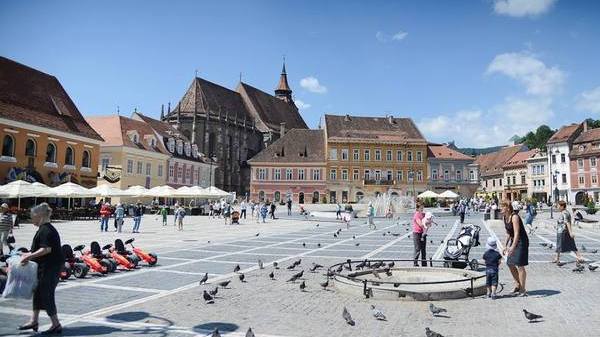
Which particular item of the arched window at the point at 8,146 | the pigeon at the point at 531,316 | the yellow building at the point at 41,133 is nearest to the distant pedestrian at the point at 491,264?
the pigeon at the point at 531,316

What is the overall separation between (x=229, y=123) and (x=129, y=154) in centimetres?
3342

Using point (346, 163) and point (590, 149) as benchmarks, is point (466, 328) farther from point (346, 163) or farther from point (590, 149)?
point (590, 149)

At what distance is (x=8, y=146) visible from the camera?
106 ft

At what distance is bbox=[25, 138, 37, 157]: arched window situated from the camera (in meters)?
33.8

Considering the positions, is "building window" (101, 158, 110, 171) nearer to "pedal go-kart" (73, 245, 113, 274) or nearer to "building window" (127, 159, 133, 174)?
"building window" (127, 159, 133, 174)

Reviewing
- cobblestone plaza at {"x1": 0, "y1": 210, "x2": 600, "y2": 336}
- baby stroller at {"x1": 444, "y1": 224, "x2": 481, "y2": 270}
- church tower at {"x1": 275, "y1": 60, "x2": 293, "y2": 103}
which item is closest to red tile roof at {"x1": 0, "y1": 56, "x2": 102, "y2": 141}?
cobblestone plaza at {"x1": 0, "y1": 210, "x2": 600, "y2": 336}

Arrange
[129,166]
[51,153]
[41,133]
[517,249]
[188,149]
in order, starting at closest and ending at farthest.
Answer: [517,249] < [41,133] < [51,153] < [129,166] < [188,149]

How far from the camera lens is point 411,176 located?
68.5 meters

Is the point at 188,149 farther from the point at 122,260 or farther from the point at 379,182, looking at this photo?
the point at 122,260

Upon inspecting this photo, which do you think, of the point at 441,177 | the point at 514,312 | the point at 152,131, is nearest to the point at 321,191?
the point at 441,177

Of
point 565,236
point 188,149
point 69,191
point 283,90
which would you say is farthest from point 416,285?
point 283,90

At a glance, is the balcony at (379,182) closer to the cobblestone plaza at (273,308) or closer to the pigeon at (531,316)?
the cobblestone plaza at (273,308)

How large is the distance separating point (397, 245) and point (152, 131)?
4251 centimetres

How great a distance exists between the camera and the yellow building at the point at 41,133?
107 ft
